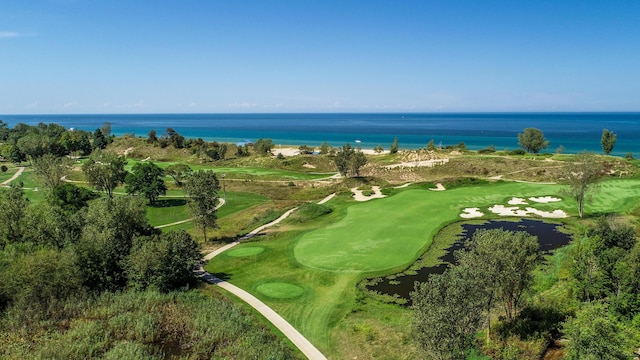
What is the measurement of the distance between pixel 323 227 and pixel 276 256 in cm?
1186

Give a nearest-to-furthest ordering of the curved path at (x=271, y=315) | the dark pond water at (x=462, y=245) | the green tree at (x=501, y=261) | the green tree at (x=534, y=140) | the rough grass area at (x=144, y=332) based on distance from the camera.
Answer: the green tree at (x=501, y=261)
the rough grass area at (x=144, y=332)
the curved path at (x=271, y=315)
the dark pond water at (x=462, y=245)
the green tree at (x=534, y=140)

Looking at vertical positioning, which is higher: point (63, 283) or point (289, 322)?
point (63, 283)

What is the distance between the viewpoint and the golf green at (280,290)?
3622cm

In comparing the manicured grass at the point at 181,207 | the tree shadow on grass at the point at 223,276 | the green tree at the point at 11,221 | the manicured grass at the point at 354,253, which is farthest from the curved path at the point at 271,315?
the manicured grass at the point at 181,207

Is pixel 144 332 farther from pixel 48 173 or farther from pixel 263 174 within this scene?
pixel 263 174

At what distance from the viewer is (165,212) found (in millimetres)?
71688

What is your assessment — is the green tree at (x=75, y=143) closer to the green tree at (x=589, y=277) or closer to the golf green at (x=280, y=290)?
the golf green at (x=280, y=290)

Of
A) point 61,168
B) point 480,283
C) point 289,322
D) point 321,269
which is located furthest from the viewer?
point 61,168

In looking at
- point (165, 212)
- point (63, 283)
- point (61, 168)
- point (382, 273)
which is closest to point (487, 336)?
point (382, 273)

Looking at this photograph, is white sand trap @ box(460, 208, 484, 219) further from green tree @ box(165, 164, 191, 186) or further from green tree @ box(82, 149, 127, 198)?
green tree @ box(82, 149, 127, 198)

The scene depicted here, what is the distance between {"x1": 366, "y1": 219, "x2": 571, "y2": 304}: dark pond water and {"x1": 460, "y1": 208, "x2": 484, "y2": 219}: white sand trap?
3.06 metres

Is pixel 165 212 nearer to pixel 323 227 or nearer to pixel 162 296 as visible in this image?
pixel 323 227

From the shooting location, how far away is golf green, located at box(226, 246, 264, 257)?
154ft

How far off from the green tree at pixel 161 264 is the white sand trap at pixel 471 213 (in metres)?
39.6
